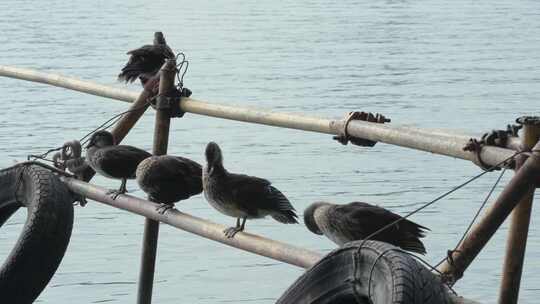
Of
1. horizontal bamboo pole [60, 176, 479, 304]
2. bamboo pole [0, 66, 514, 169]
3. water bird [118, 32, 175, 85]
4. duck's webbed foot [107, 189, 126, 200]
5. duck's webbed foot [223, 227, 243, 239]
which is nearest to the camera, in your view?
bamboo pole [0, 66, 514, 169]

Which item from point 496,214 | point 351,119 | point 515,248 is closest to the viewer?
point 496,214

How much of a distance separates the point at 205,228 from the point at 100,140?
170cm

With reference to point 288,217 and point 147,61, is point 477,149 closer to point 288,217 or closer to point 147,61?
point 288,217

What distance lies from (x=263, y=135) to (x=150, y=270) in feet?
46.5

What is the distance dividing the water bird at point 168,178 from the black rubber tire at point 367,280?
1808mm

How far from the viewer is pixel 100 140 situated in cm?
815

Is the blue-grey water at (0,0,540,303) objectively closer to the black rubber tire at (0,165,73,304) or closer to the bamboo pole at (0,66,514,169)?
the black rubber tire at (0,165,73,304)

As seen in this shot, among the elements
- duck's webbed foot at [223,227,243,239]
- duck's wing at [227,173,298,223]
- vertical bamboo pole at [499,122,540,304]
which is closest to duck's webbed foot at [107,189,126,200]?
duck's wing at [227,173,298,223]

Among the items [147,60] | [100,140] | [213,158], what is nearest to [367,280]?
[213,158]

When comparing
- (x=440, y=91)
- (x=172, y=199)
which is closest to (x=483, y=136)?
(x=172, y=199)

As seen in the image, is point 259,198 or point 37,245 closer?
point 259,198

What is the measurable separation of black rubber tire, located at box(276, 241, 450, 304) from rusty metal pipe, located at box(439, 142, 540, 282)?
395mm

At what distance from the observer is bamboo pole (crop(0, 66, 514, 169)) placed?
219 inches

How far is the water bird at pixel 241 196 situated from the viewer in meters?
6.55
